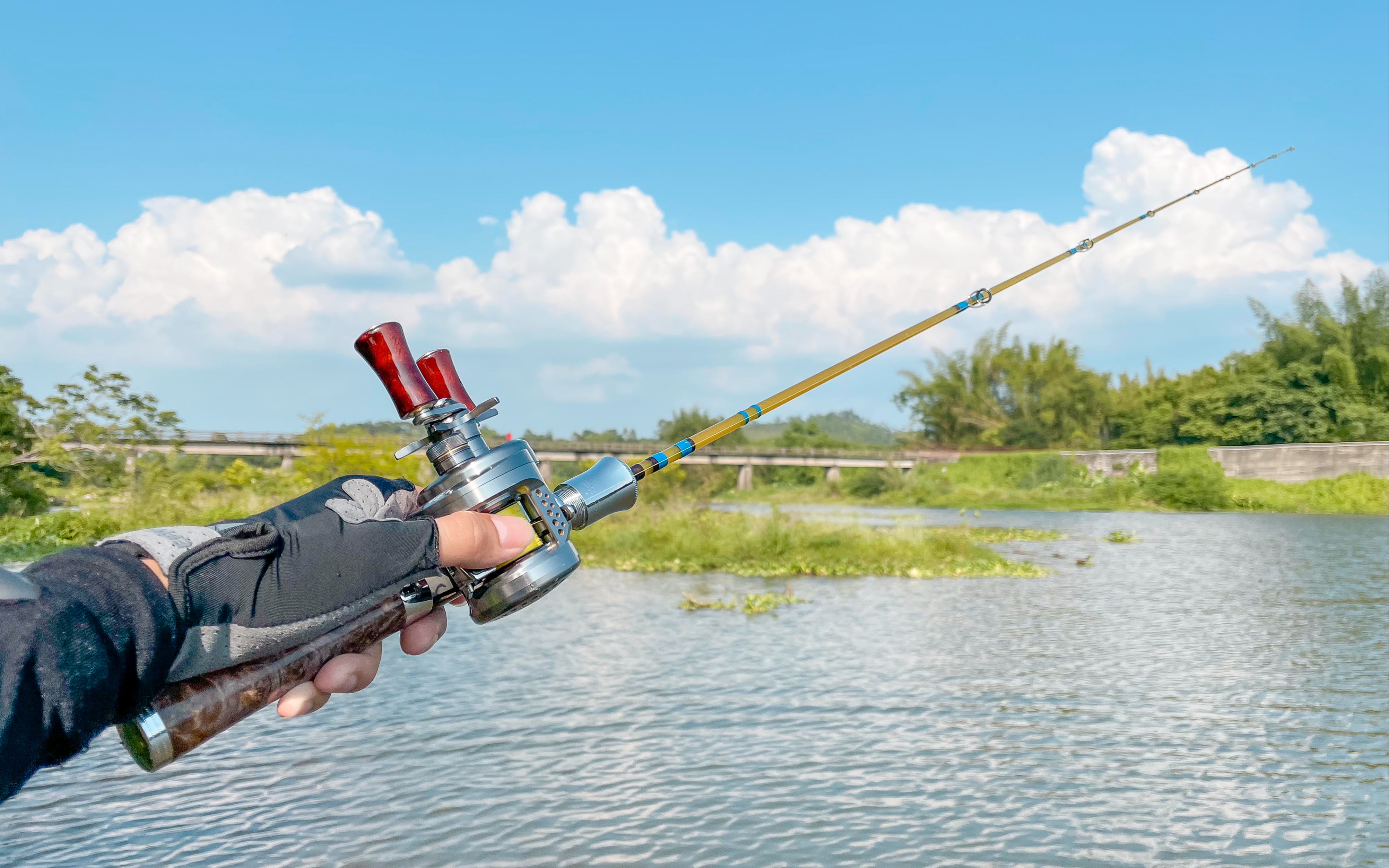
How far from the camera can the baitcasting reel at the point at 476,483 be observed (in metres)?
1.98

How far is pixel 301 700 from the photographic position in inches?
79.1

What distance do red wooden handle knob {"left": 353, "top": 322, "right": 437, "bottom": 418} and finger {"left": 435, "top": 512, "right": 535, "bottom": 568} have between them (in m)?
0.29

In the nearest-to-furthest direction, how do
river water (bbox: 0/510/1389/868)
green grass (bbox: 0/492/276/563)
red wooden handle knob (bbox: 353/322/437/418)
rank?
red wooden handle knob (bbox: 353/322/437/418) < river water (bbox: 0/510/1389/868) < green grass (bbox: 0/492/276/563)

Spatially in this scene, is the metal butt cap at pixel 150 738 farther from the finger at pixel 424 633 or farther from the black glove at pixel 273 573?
the finger at pixel 424 633

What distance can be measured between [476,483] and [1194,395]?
210 ft

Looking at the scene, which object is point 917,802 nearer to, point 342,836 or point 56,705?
point 342,836

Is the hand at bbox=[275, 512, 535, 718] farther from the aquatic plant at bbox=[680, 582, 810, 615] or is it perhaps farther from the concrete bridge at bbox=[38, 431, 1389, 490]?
the concrete bridge at bbox=[38, 431, 1389, 490]

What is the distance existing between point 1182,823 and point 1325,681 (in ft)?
16.9

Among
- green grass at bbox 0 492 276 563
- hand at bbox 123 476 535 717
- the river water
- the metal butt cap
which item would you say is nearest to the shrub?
the river water

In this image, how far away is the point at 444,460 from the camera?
2.08 m

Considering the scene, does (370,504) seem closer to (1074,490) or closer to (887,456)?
(1074,490)

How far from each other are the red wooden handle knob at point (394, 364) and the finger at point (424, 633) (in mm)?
447

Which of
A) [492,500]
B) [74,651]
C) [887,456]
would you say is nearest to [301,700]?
[492,500]

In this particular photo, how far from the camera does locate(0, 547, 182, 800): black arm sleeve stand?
4.48 ft
